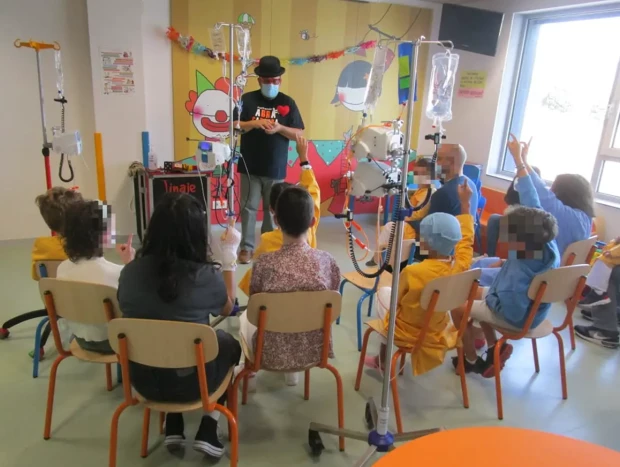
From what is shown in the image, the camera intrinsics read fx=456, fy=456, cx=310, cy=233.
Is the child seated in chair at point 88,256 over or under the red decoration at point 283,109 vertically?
under

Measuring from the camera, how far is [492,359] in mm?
2410

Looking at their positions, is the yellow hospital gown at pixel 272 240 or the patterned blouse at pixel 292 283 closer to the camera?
the patterned blouse at pixel 292 283

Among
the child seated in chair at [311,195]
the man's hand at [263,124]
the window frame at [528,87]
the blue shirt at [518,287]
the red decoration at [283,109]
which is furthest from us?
the window frame at [528,87]

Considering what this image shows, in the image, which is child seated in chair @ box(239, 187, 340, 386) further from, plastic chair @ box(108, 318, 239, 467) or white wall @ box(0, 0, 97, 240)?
white wall @ box(0, 0, 97, 240)

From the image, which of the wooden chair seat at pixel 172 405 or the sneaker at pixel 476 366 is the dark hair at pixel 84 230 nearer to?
the wooden chair seat at pixel 172 405

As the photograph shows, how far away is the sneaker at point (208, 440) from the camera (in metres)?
1.72

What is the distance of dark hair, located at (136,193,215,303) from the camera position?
4.91ft

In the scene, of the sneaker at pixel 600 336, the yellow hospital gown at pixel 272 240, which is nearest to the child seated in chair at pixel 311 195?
the yellow hospital gown at pixel 272 240

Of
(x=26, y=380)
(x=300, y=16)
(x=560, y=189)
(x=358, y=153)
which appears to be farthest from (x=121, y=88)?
(x=560, y=189)

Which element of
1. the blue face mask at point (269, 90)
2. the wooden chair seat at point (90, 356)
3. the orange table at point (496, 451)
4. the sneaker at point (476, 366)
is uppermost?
the blue face mask at point (269, 90)

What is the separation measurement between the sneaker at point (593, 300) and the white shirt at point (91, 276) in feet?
9.69

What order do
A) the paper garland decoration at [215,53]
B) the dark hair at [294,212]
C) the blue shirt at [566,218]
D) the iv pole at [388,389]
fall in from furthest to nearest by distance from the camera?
the paper garland decoration at [215,53], the blue shirt at [566,218], the dark hair at [294,212], the iv pole at [388,389]

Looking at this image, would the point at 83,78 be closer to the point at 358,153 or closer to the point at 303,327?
the point at 358,153

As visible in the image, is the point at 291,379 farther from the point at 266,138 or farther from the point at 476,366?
the point at 266,138
